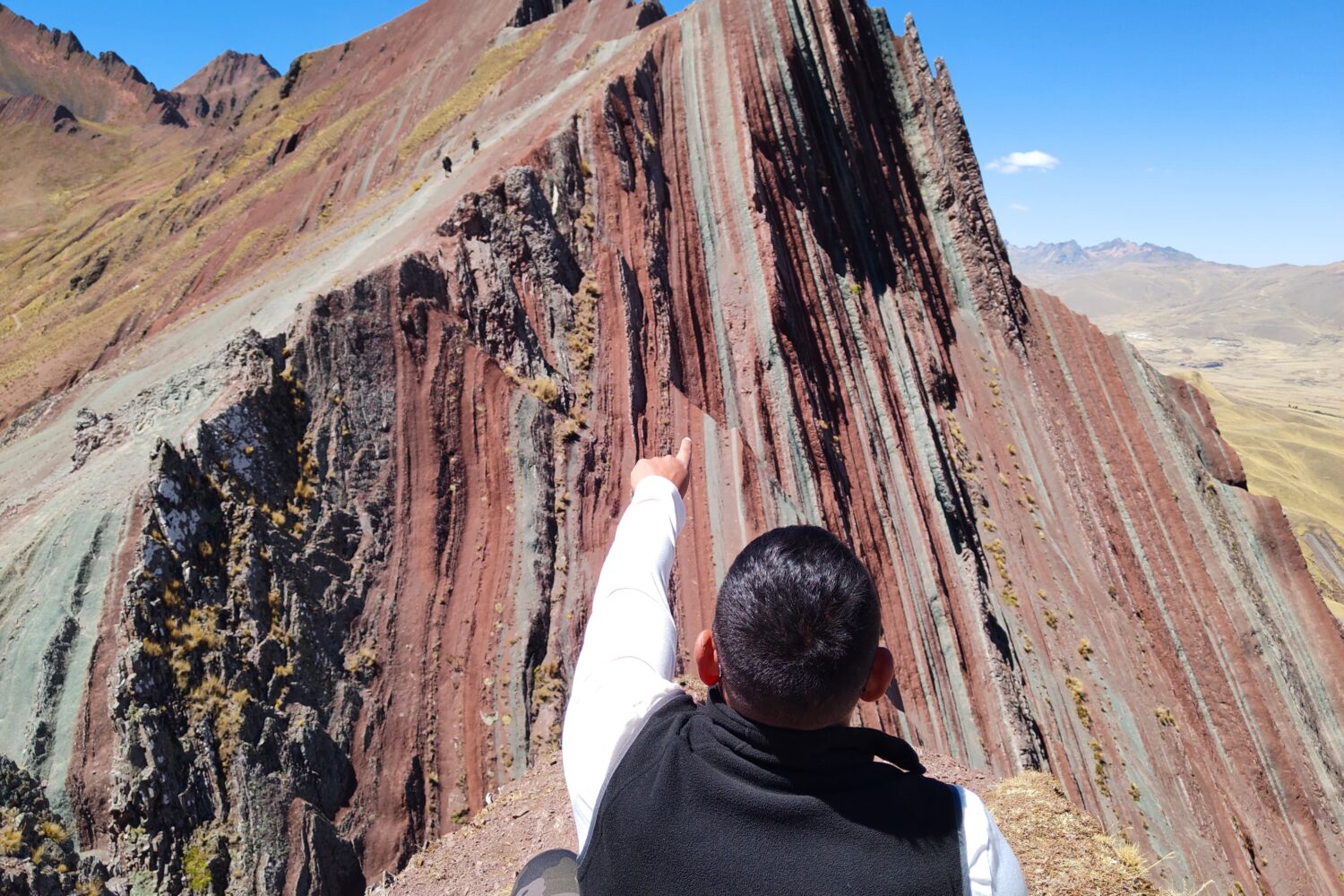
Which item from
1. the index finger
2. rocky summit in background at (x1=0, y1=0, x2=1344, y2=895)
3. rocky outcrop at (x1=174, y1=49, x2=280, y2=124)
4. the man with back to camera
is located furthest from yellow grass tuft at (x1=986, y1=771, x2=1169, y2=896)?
rocky outcrop at (x1=174, y1=49, x2=280, y2=124)

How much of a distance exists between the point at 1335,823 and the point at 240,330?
77.6 feet

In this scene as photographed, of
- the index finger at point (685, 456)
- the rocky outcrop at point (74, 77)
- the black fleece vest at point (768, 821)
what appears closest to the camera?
the black fleece vest at point (768, 821)

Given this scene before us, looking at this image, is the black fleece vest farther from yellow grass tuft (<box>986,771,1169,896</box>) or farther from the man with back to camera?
yellow grass tuft (<box>986,771,1169,896</box>)

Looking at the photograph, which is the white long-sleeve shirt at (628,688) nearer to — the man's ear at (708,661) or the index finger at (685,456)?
the man's ear at (708,661)

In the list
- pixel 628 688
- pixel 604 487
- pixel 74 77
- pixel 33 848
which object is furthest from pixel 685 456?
pixel 74 77

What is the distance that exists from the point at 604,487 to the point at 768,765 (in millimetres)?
9847

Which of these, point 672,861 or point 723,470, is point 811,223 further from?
point 672,861

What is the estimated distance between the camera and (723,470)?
12688mm

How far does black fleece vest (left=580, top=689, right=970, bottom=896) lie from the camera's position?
65.4 inches

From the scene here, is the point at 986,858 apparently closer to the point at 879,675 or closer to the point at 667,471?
the point at 879,675

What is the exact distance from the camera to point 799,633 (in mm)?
1906

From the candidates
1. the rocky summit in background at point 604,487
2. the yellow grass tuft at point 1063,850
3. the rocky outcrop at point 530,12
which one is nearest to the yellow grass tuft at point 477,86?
the rocky summit in background at point 604,487

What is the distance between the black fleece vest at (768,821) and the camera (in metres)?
1.66

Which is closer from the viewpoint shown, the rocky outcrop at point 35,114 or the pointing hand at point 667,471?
the pointing hand at point 667,471
